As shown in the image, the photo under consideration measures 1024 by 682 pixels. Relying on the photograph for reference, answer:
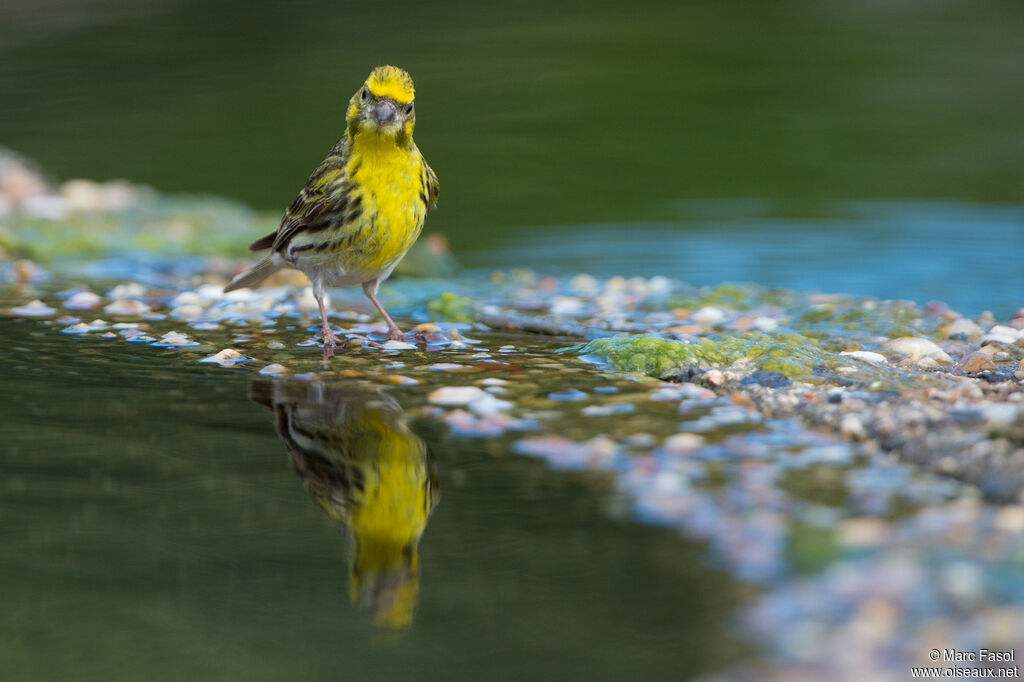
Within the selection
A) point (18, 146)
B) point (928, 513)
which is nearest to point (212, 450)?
point (928, 513)

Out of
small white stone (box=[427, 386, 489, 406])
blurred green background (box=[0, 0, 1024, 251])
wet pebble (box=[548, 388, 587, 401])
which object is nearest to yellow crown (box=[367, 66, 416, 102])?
small white stone (box=[427, 386, 489, 406])

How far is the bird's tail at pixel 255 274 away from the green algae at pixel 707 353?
5.76ft

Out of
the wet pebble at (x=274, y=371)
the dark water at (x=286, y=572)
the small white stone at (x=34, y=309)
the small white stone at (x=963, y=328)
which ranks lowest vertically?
the dark water at (x=286, y=572)

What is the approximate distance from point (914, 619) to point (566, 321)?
351 cm

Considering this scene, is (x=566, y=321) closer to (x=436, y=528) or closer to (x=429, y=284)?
(x=429, y=284)

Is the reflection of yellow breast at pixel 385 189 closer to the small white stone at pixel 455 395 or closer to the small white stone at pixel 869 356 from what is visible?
the small white stone at pixel 455 395

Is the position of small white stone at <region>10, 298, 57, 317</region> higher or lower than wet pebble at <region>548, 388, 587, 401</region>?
higher

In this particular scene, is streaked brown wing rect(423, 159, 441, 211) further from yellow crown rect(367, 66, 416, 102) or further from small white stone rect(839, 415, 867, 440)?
small white stone rect(839, 415, 867, 440)

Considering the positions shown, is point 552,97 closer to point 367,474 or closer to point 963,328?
point 963,328

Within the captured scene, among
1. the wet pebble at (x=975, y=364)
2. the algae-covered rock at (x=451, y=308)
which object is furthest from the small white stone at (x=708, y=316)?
the wet pebble at (x=975, y=364)

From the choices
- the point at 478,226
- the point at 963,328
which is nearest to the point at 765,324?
the point at 963,328

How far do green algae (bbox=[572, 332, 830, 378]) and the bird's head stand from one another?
48.8 inches

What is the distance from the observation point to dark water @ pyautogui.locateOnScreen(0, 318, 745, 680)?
249 cm

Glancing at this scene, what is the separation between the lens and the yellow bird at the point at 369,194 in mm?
5066
